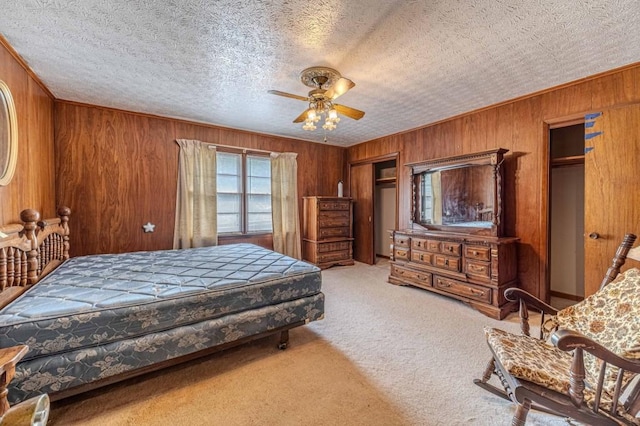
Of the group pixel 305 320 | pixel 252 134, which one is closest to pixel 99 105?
pixel 252 134

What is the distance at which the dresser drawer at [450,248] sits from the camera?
333cm

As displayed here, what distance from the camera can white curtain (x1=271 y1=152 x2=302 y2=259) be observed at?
491cm

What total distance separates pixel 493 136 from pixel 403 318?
8.61 feet

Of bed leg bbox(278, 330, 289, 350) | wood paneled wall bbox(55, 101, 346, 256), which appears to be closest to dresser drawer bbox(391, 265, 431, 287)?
bed leg bbox(278, 330, 289, 350)

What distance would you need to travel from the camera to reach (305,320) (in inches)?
92.0

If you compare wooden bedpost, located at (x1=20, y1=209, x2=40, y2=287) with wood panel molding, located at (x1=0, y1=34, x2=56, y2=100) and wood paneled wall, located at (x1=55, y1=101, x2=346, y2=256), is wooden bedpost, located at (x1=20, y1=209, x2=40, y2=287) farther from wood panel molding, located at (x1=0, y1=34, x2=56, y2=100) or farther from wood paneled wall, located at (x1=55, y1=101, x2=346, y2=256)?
wood paneled wall, located at (x1=55, y1=101, x2=346, y2=256)

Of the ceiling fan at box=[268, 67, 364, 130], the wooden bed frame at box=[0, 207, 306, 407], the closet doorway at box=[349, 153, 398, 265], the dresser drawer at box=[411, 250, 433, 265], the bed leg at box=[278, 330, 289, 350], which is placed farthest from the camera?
the closet doorway at box=[349, 153, 398, 265]

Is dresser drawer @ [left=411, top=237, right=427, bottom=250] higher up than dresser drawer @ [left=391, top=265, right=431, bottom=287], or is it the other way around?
dresser drawer @ [left=411, top=237, right=427, bottom=250]

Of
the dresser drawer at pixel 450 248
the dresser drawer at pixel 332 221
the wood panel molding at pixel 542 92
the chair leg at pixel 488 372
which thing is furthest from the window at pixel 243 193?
the chair leg at pixel 488 372

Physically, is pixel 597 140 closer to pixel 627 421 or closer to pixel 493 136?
pixel 493 136

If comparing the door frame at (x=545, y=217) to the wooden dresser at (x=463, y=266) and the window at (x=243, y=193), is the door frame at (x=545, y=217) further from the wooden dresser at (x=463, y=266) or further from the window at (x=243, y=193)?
the window at (x=243, y=193)

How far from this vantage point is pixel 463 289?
3240mm

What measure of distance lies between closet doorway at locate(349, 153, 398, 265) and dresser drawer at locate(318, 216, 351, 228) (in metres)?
0.46

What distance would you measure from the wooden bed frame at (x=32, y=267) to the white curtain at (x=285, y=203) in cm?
275
